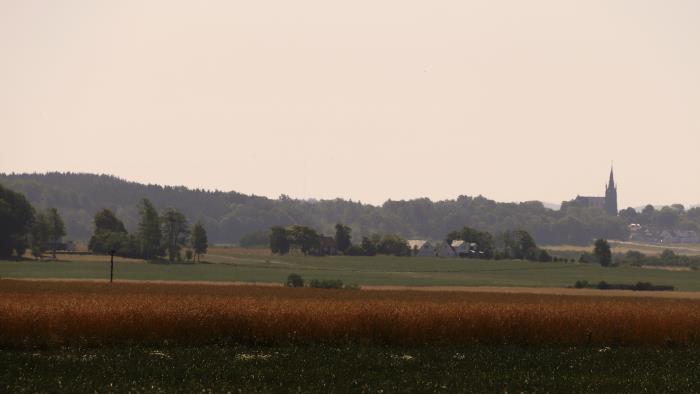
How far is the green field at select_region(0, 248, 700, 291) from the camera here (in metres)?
142

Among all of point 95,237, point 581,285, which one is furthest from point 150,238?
point 581,285

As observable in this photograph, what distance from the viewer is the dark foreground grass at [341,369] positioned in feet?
100

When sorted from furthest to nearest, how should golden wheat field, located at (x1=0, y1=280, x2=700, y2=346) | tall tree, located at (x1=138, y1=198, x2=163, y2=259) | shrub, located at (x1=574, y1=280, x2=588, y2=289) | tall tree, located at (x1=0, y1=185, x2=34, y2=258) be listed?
tall tree, located at (x1=138, y1=198, x2=163, y2=259) → tall tree, located at (x1=0, y1=185, x2=34, y2=258) → shrub, located at (x1=574, y1=280, x2=588, y2=289) → golden wheat field, located at (x1=0, y1=280, x2=700, y2=346)

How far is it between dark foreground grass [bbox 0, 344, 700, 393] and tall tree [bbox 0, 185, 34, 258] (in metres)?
144

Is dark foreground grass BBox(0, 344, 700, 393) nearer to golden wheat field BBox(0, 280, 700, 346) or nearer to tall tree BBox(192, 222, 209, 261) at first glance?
golden wheat field BBox(0, 280, 700, 346)

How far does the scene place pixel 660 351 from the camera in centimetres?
4372

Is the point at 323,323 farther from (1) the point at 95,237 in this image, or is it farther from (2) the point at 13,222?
(1) the point at 95,237

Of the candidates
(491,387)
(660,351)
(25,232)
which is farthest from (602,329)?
(25,232)

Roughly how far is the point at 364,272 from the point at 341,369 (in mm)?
138051

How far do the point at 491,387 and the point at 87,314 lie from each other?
21713 mm

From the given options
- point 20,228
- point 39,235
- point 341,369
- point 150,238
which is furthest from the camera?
point 150,238

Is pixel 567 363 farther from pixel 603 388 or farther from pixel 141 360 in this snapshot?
pixel 141 360

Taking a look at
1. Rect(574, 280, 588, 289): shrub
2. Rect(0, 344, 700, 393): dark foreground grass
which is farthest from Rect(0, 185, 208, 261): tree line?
Rect(0, 344, 700, 393): dark foreground grass

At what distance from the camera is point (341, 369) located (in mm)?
34562
